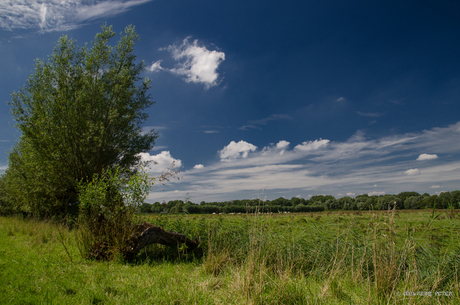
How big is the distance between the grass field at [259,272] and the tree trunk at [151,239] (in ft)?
0.96

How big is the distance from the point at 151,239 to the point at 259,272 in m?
4.55

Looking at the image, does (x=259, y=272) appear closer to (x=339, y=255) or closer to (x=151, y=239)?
(x=339, y=255)

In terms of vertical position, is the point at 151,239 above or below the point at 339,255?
above

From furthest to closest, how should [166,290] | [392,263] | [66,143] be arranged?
[66,143], [166,290], [392,263]

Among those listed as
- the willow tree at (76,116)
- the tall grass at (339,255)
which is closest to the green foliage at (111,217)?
the tall grass at (339,255)

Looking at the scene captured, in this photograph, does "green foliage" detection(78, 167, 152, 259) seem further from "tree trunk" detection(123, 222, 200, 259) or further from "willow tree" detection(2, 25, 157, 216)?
"willow tree" detection(2, 25, 157, 216)

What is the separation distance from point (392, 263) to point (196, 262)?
530 centimetres

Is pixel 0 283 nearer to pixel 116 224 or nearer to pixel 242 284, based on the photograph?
pixel 116 224

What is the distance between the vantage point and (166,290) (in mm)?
4219

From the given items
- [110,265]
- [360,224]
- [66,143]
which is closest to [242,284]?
[110,265]

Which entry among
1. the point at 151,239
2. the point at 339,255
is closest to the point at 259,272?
the point at 339,255

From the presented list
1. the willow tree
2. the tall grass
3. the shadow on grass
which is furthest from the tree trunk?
the willow tree

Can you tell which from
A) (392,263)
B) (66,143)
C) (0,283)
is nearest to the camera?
(392,263)

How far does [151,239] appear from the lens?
720cm
